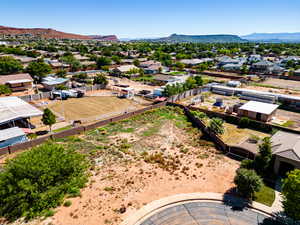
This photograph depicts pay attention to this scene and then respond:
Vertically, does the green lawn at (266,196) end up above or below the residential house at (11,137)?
below

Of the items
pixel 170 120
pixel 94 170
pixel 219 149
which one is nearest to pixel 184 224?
pixel 94 170

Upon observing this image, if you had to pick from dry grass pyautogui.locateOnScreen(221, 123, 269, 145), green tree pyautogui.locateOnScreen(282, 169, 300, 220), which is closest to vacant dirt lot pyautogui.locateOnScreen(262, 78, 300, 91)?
dry grass pyautogui.locateOnScreen(221, 123, 269, 145)

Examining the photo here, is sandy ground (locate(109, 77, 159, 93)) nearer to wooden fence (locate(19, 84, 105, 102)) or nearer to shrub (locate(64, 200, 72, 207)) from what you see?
wooden fence (locate(19, 84, 105, 102))

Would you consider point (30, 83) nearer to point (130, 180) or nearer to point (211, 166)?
point (130, 180)

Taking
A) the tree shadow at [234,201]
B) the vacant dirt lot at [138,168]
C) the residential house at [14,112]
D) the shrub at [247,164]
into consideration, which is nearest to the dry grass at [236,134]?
the vacant dirt lot at [138,168]

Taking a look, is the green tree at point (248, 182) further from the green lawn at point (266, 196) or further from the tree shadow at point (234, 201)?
the green lawn at point (266, 196)

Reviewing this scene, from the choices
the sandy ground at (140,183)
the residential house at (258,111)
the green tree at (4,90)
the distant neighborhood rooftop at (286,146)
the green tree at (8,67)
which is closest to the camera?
the sandy ground at (140,183)

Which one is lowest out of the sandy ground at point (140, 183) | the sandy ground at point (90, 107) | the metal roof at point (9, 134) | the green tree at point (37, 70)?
the sandy ground at point (140, 183)
